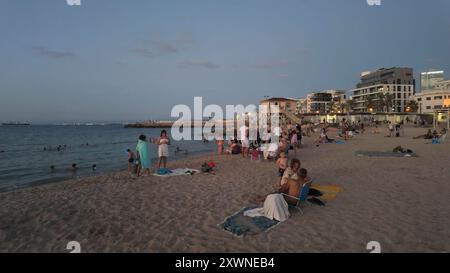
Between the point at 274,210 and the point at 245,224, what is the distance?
0.66 m

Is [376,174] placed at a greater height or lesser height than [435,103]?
lesser

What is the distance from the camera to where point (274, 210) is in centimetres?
525

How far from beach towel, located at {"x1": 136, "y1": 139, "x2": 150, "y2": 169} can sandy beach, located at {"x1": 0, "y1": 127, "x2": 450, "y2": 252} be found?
0.52 metres

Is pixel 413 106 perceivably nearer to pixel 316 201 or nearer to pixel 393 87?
pixel 393 87

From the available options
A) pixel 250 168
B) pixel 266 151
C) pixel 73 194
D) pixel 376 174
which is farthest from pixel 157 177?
pixel 376 174

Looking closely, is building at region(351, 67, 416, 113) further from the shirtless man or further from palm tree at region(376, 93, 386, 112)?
the shirtless man

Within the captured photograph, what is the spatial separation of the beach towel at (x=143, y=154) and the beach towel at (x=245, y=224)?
5074 mm

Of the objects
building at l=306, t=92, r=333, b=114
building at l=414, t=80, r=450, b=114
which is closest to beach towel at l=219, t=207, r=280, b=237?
building at l=414, t=80, r=450, b=114

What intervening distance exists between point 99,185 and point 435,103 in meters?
78.1

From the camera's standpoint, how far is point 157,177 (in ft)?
31.7

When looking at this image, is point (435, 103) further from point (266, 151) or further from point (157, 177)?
point (157, 177)

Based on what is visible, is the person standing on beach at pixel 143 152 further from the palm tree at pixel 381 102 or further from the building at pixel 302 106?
the building at pixel 302 106

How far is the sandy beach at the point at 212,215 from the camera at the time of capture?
4309mm
